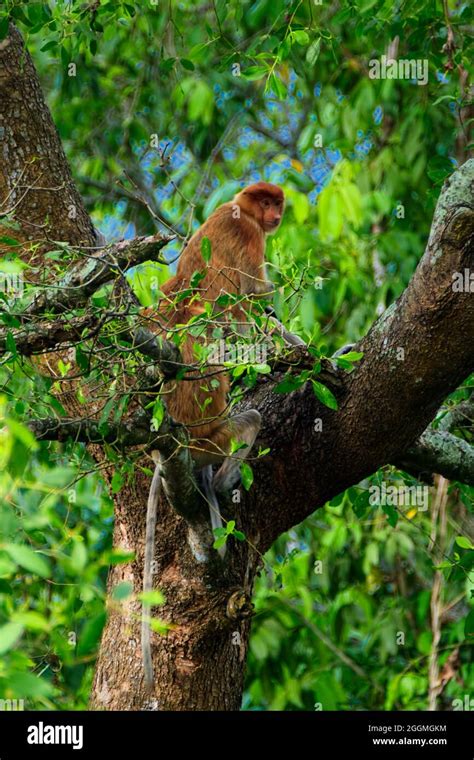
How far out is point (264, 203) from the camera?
15.2 feet

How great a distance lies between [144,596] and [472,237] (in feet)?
6.04

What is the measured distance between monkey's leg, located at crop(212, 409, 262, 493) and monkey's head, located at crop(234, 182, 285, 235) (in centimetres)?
155

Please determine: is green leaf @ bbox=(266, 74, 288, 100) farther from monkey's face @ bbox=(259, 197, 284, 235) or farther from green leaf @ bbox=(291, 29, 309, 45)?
monkey's face @ bbox=(259, 197, 284, 235)

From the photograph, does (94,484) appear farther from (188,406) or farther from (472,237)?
(472,237)

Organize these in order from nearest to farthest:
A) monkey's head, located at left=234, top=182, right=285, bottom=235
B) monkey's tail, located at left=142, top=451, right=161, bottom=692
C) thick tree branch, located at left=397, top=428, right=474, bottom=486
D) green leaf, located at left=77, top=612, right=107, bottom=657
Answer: green leaf, located at left=77, top=612, right=107, bottom=657
monkey's tail, located at left=142, top=451, right=161, bottom=692
thick tree branch, located at left=397, top=428, right=474, bottom=486
monkey's head, located at left=234, top=182, right=285, bottom=235

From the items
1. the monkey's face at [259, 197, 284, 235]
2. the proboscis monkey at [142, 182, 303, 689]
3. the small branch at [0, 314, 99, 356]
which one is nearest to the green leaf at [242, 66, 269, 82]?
the proboscis monkey at [142, 182, 303, 689]

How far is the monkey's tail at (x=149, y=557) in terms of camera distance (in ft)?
8.37

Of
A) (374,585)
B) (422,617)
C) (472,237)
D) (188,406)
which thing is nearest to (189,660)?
(188,406)

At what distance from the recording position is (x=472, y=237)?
275 cm

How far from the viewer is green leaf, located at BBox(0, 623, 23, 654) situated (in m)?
1.06

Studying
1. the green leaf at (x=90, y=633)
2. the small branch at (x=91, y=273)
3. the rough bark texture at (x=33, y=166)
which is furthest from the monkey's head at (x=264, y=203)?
the green leaf at (x=90, y=633)

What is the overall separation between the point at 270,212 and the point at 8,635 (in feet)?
12.2

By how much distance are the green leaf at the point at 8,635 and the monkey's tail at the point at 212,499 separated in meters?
1.74
